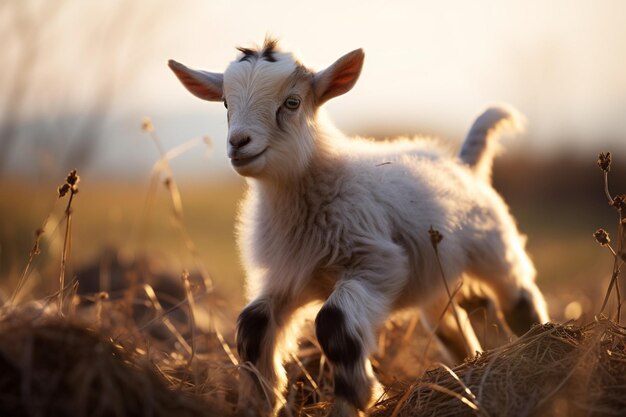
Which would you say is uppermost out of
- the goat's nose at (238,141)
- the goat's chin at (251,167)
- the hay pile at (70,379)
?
the goat's nose at (238,141)

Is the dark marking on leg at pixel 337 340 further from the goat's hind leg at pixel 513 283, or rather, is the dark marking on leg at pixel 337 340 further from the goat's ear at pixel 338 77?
the goat's hind leg at pixel 513 283

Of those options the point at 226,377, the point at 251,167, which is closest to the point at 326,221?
the point at 251,167

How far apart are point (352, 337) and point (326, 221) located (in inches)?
30.5

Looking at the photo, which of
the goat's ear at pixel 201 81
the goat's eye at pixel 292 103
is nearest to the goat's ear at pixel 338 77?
the goat's eye at pixel 292 103

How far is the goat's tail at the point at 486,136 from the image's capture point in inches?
223

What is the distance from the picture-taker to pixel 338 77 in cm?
436

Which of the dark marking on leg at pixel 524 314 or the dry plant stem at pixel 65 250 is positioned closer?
the dry plant stem at pixel 65 250

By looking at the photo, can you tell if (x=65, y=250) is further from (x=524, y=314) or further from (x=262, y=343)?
(x=524, y=314)

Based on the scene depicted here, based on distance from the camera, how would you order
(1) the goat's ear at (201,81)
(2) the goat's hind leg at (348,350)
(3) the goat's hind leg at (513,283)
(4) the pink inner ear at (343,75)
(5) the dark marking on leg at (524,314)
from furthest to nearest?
(5) the dark marking on leg at (524,314) → (3) the goat's hind leg at (513,283) → (1) the goat's ear at (201,81) → (4) the pink inner ear at (343,75) → (2) the goat's hind leg at (348,350)

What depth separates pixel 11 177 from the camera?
8867 mm

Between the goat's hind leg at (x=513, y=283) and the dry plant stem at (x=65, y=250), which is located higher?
the dry plant stem at (x=65, y=250)

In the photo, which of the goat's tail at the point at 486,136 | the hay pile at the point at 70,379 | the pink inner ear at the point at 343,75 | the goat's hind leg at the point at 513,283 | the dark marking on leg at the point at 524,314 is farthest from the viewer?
the goat's tail at the point at 486,136

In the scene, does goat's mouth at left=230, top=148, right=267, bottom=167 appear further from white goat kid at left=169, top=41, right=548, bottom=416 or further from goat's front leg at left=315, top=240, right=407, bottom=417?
goat's front leg at left=315, top=240, right=407, bottom=417

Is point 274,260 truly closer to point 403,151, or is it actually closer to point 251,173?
point 251,173
